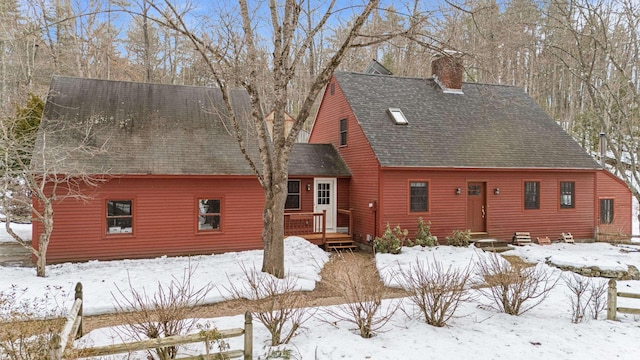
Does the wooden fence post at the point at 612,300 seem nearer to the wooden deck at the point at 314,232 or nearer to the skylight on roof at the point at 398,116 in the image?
the wooden deck at the point at 314,232

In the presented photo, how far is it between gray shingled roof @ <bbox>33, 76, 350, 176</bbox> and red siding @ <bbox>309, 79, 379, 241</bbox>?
5.68ft

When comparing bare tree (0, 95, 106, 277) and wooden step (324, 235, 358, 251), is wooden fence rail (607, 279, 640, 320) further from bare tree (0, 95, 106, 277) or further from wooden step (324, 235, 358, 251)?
bare tree (0, 95, 106, 277)

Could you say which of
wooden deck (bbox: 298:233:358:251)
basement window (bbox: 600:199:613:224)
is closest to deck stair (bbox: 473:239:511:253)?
wooden deck (bbox: 298:233:358:251)

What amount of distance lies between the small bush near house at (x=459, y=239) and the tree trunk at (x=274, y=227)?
7.00 metres

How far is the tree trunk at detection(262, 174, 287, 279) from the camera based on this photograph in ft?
29.7

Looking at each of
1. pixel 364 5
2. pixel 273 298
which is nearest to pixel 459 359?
pixel 273 298

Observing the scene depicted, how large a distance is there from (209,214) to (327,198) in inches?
188

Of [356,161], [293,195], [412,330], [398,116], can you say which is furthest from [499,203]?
[412,330]

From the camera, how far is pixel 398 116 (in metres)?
15.1

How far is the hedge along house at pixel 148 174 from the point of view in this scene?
1105cm

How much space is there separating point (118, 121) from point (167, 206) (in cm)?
330

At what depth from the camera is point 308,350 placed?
17.8 feet

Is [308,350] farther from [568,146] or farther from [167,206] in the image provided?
[568,146]

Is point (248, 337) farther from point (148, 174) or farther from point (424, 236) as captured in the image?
point (424, 236)
